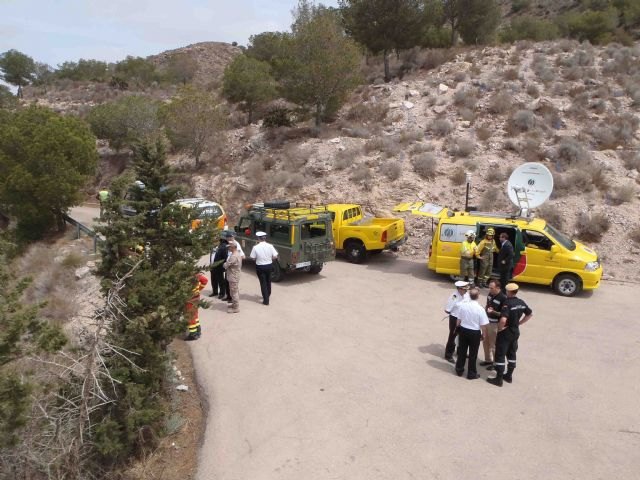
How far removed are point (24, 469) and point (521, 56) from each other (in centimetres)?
3179

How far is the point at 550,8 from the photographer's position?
54.8 m

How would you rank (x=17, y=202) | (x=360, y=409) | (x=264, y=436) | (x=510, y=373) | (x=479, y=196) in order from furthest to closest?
(x=17, y=202) < (x=479, y=196) < (x=510, y=373) < (x=360, y=409) < (x=264, y=436)

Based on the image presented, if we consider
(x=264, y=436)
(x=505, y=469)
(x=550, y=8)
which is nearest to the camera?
(x=505, y=469)

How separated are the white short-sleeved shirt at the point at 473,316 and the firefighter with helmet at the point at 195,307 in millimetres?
4190

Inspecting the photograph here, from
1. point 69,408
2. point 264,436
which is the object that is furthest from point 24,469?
point 264,436

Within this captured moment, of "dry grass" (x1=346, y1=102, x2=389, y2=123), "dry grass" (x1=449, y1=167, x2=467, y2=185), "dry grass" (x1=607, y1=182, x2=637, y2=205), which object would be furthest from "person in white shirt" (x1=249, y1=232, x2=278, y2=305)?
"dry grass" (x1=346, y1=102, x2=389, y2=123)

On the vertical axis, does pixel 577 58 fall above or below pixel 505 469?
above

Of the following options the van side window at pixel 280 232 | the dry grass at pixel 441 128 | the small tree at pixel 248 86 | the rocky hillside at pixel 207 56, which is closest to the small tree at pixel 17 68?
the rocky hillside at pixel 207 56

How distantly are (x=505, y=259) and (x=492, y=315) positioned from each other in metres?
3.88

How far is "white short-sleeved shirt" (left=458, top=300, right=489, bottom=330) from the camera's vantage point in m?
7.86

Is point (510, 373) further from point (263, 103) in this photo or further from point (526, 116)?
point (263, 103)

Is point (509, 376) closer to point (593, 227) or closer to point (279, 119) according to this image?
point (593, 227)

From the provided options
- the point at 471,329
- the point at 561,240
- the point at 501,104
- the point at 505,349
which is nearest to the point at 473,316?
the point at 471,329

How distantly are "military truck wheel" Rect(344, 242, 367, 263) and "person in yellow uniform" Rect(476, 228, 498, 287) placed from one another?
3.89 metres
